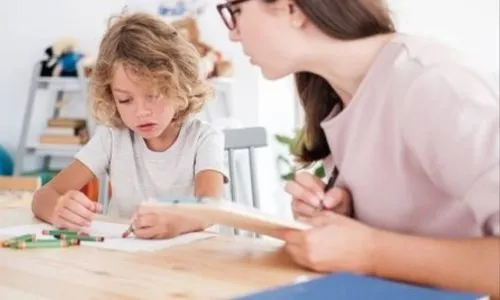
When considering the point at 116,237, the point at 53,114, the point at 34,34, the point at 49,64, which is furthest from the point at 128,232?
the point at 34,34

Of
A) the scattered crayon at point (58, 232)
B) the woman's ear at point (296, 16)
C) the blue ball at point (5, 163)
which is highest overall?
the woman's ear at point (296, 16)

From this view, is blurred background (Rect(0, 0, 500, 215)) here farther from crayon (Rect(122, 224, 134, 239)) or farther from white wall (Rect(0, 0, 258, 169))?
crayon (Rect(122, 224, 134, 239))

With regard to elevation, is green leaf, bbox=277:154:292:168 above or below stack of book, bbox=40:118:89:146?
below

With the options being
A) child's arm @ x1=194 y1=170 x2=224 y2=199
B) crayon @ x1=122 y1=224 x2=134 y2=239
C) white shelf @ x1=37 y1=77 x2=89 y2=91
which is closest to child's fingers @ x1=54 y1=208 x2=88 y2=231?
crayon @ x1=122 y1=224 x2=134 y2=239

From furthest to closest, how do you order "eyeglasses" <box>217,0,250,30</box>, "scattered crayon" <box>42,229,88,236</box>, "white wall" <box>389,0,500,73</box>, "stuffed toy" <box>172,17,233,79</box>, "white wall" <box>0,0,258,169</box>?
"white wall" <box>0,0,258,169</box> < "stuffed toy" <box>172,17,233,79</box> < "white wall" <box>389,0,500,73</box> < "scattered crayon" <box>42,229,88,236</box> < "eyeglasses" <box>217,0,250,30</box>

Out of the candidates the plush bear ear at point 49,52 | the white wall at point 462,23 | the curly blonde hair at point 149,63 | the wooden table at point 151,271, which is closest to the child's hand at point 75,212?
the wooden table at point 151,271

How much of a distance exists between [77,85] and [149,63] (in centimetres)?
228

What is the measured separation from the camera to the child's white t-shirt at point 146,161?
1910 millimetres

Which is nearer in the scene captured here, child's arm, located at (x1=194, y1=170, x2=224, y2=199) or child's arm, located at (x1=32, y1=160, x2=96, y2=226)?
Answer: child's arm, located at (x1=32, y1=160, x2=96, y2=226)

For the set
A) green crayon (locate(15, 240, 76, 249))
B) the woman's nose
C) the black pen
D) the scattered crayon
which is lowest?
the scattered crayon

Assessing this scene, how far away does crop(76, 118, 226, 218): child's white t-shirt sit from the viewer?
1910mm

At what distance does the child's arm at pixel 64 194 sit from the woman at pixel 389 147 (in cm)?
50

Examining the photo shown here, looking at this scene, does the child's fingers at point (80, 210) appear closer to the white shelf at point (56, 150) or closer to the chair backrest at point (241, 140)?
the chair backrest at point (241, 140)

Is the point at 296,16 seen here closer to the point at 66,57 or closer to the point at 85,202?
the point at 85,202
